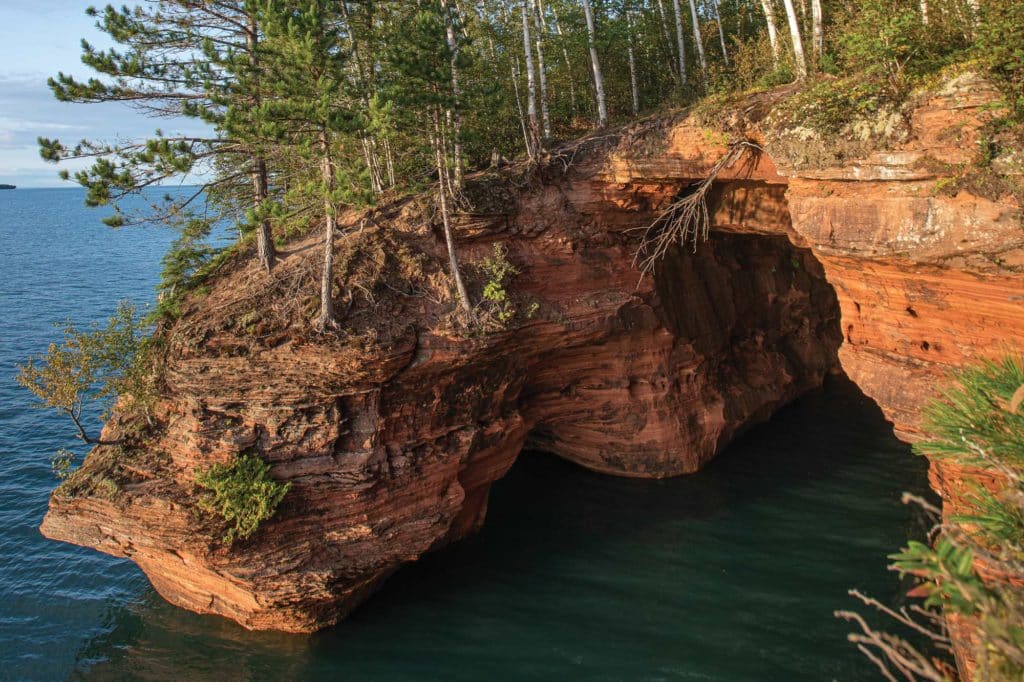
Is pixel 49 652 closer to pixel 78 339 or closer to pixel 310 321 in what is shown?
pixel 78 339

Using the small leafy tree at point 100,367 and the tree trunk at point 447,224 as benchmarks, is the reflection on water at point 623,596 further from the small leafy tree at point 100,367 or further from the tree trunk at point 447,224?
the tree trunk at point 447,224

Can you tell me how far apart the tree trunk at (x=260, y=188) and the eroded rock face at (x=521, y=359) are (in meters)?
0.49

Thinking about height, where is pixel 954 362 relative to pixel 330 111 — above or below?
below

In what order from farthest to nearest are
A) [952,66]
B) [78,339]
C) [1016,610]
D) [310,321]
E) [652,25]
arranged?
[652,25], [78,339], [310,321], [952,66], [1016,610]

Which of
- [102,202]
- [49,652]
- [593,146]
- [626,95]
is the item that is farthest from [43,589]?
[626,95]

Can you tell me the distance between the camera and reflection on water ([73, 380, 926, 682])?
39.9 ft

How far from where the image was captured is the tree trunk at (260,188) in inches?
531

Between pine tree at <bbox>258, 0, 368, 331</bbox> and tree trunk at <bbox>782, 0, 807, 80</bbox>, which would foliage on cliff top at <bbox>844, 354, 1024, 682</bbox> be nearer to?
tree trunk at <bbox>782, 0, 807, 80</bbox>

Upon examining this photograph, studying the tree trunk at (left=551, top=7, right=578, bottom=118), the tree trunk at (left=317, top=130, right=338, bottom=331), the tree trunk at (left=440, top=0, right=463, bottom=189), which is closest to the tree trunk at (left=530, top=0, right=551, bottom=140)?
the tree trunk at (left=551, top=7, right=578, bottom=118)

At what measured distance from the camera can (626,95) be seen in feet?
71.1

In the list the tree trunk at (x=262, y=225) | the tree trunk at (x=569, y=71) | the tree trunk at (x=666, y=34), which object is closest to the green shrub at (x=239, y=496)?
the tree trunk at (x=262, y=225)

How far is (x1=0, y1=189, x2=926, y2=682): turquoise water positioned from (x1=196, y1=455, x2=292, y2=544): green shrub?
2.87 meters

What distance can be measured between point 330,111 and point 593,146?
6819 millimetres

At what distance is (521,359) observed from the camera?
52.3 feet
